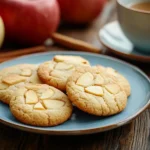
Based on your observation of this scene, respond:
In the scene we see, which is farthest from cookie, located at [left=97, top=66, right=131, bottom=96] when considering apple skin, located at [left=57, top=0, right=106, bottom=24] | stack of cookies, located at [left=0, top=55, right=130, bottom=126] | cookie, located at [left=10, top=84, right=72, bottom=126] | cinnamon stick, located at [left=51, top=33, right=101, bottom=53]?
apple skin, located at [left=57, top=0, right=106, bottom=24]

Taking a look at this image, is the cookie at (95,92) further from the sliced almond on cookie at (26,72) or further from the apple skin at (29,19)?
the apple skin at (29,19)

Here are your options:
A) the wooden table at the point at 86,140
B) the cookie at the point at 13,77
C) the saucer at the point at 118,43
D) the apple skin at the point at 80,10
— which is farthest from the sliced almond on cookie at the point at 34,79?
the apple skin at the point at 80,10

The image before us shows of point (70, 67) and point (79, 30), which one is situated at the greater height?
point (70, 67)

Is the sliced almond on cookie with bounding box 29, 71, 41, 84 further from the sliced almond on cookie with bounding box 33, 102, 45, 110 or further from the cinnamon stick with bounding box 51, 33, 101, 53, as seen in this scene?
the cinnamon stick with bounding box 51, 33, 101, 53

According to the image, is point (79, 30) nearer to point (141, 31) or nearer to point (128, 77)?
point (141, 31)

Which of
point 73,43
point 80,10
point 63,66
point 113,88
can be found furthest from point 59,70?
point 80,10

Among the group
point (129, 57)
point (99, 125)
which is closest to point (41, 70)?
point (99, 125)
